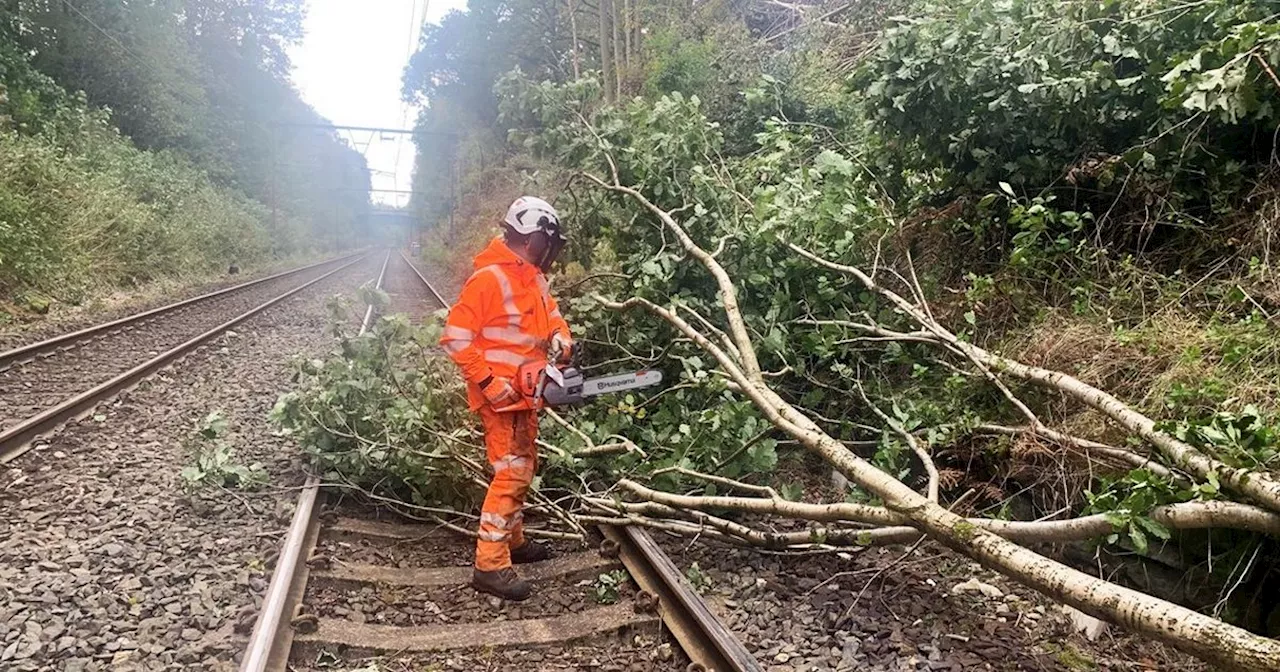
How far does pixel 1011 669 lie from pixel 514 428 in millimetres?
2413

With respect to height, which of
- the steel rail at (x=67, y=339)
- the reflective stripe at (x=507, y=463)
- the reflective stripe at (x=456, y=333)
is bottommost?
the steel rail at (x=67, y=339)

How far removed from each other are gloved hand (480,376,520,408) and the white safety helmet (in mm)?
656

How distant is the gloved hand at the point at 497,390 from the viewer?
3.74 metres

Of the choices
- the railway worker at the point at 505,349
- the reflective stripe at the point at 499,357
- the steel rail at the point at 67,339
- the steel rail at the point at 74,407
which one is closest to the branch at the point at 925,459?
the railway worker at the point at 505,349

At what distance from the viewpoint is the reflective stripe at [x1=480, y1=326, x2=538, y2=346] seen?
3.86 meters

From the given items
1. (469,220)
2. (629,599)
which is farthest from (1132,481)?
Answer: (469,220)

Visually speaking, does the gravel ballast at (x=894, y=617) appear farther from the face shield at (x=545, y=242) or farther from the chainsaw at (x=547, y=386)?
the face shield at (x=545, y=242)

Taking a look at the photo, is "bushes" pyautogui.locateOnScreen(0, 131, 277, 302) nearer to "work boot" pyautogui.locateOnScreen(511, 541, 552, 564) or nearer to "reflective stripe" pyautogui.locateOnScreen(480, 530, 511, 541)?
"work boot" pyautogui.locateOnScreen(511, 541, 552, 564)

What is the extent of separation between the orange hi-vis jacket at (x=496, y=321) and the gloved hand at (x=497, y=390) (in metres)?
0.03

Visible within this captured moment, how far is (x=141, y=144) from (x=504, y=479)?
2925cm

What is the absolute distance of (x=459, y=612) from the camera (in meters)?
3.60

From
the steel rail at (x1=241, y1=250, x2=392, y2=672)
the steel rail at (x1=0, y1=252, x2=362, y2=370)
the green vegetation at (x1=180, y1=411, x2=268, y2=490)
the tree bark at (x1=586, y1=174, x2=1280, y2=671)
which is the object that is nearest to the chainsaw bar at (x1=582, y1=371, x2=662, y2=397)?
the tree bark at (x1=586, y1=174, x2=1280, y2=671)

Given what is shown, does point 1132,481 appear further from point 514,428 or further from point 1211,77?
point 514,428

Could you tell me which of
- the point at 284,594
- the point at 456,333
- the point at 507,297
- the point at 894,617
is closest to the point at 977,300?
the point at 894,617
